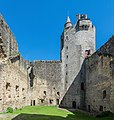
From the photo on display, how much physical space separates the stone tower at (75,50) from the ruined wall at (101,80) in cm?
385

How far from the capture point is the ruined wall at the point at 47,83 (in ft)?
103

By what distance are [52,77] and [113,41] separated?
548 inches

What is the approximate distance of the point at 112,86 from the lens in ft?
59.2

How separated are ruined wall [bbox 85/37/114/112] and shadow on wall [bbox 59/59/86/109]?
8.90ft

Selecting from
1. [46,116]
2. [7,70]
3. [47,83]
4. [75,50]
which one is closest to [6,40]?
[7,70]

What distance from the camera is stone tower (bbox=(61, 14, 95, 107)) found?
99.3 ft

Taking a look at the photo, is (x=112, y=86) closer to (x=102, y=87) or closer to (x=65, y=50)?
(x=102, y=87)

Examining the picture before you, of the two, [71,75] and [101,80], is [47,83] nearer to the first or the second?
[71,75]

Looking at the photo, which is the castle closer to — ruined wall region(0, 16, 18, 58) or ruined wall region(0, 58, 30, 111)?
ruined wall region(0, 58, 30, 111)

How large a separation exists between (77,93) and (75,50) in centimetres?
610

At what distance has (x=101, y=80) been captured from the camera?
2145cm

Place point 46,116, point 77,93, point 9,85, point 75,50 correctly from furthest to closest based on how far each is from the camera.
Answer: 1. point 75,50
2. point 77,93
3. point 9,85
4. point 46,116

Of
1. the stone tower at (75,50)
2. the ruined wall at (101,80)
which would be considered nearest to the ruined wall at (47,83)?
the stone tower at (75,50)

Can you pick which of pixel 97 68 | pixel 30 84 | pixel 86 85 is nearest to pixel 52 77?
pixel 30 84
